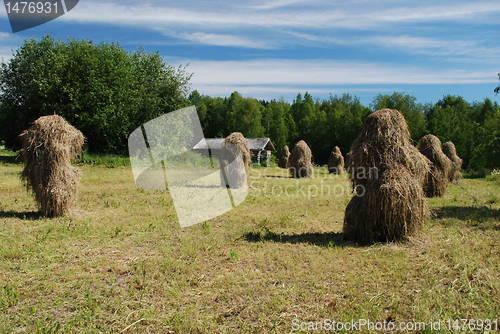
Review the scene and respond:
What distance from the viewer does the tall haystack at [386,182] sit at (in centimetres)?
649

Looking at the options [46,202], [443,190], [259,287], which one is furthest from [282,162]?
[259,287]

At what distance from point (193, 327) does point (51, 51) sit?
27.6 m

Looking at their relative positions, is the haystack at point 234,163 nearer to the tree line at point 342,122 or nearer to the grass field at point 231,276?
the grass field at point 231,276

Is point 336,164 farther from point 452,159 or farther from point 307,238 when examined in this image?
point 307,238

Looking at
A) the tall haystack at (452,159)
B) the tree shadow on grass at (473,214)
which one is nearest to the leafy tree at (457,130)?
the tall haystack at (452,159)

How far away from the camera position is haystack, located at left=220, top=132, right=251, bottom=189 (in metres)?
15.2

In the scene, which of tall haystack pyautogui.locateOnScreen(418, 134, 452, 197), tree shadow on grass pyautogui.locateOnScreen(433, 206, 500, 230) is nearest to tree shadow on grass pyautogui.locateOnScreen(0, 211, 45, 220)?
tree shadow on grass pyautogui.locateOnScreen(433, 206, 500, 230)

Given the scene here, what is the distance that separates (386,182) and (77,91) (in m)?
23.7

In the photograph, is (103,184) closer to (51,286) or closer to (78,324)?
(51,286)

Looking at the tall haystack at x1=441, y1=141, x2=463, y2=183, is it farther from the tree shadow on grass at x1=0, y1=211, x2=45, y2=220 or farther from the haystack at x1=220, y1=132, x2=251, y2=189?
the tree shadow on grass at x1=0, y1=211, x2=45, y2=220

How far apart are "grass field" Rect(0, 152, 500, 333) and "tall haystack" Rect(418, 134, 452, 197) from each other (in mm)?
4831

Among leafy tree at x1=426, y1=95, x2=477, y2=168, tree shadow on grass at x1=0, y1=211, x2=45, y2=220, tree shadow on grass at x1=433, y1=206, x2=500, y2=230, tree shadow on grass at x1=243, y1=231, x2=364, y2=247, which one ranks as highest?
leafy tree at x1=426, y1=95, x2=477, y2=168

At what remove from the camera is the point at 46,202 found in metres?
8.86

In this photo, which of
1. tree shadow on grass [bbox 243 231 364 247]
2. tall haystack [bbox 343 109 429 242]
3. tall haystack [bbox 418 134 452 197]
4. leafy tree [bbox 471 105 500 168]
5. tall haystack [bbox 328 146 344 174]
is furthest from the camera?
leafy tree [bbox 471 105 500 168]
